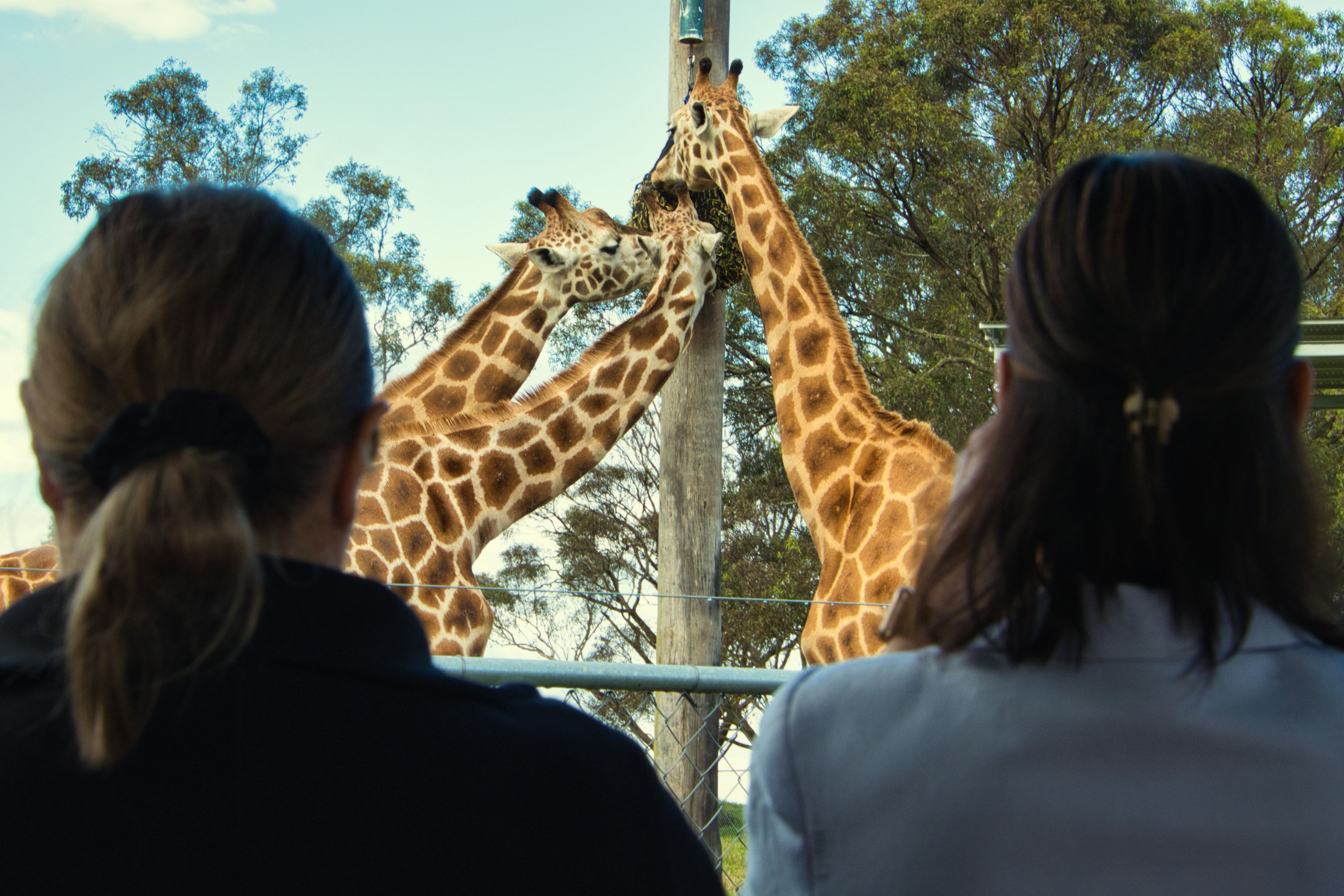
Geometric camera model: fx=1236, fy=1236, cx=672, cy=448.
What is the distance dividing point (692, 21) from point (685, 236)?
38.2 inches

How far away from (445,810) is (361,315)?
0.41 metres

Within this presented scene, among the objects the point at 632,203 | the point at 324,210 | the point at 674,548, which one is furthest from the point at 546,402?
the point at 324,210

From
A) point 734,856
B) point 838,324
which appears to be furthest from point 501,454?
point 734,856

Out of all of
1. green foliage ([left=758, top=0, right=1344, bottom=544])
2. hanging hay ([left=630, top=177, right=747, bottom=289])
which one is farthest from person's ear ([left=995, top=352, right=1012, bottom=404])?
green foliage ([left=758, top=0, right=1344, bottom=544])

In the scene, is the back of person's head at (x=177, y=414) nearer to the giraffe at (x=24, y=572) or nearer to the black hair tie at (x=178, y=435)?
the black hair tie at (x=178, y=435)

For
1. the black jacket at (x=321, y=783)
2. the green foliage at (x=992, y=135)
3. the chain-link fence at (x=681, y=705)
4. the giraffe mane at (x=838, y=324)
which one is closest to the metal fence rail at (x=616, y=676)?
the chain-link fence at (x=681, y=705)

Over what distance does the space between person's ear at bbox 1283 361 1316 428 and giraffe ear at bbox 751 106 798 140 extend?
187 inches

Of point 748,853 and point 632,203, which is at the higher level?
point 632,203

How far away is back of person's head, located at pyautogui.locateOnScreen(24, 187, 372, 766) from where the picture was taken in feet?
2.81

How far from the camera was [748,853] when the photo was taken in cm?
113

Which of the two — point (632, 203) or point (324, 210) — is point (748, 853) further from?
point (324, 210)

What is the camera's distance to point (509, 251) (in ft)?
20.0

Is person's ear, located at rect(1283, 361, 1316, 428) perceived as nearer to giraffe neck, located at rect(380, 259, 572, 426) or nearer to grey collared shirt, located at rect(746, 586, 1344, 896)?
grey collared shirt, located at rect(746, 586, 1344, 896)

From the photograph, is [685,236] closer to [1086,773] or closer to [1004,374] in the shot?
[1004,374]
